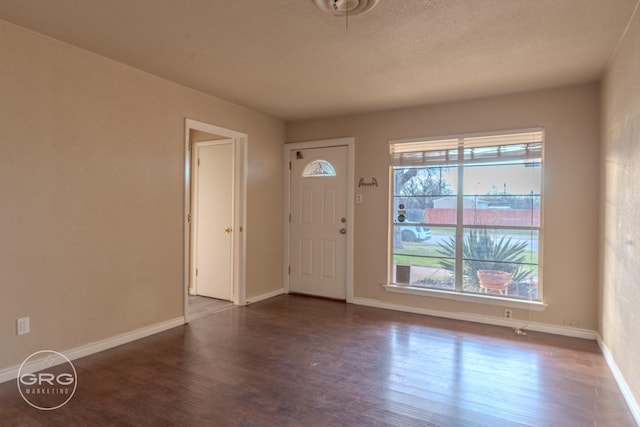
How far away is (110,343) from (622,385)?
398 cm

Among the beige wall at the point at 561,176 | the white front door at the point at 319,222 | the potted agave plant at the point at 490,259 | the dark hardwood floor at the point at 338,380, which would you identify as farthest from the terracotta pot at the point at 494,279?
the white front door at the point at 319,222

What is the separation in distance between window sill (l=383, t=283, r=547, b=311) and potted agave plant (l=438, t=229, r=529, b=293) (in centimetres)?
13

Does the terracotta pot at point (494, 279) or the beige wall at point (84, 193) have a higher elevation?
the beige wall at point (84, 193)

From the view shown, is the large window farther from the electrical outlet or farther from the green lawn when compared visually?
the electrical outlet

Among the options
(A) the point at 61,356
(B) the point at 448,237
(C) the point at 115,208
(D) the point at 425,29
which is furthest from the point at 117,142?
(B) the point at 448,237

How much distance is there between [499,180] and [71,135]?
162 inches

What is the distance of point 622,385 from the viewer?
101 inches

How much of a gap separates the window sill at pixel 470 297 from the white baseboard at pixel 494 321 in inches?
6.3

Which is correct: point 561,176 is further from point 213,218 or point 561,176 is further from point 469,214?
point 213,218

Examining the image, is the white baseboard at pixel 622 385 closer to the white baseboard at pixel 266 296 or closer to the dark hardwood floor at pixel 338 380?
the dark hardwood floor at pixel 338 380

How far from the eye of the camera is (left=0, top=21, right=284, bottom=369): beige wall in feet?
8.66

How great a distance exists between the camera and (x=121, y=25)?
2.56m

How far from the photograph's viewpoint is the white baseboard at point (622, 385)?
224 centimetres

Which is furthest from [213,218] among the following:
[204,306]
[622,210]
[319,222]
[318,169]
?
[622,210]
